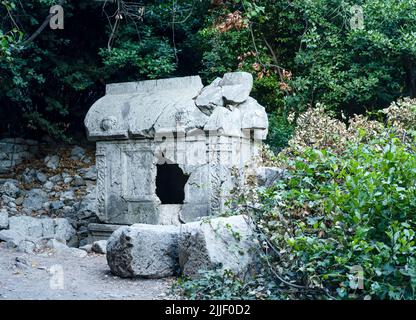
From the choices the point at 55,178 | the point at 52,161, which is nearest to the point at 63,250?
the point at 55,178

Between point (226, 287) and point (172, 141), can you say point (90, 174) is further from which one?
point (226, 287)

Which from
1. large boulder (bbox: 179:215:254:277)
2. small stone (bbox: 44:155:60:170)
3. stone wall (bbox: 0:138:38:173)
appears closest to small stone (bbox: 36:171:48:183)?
small stone (bbox: 44:155:60:170)

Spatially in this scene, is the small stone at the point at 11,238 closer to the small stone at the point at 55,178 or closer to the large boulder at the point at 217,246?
the large boulder at the point at 217,246

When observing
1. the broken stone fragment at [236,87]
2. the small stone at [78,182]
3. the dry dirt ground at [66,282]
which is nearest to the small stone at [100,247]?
the dry dirt ground at [66,282]

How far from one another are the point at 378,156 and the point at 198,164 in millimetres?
3355

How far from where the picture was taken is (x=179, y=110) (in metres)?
8.05

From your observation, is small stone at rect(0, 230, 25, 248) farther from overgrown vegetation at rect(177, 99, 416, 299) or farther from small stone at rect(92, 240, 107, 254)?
overgrown vegetation at rect(177, 99, 416, 299)

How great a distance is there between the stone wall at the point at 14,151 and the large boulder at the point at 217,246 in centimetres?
836

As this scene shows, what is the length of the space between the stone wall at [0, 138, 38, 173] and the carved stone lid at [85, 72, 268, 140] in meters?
4.38

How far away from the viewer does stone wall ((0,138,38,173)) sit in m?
12.4

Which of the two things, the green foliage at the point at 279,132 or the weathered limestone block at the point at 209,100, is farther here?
the green foliage at the point at 279,132

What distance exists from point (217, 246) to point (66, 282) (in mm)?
1690

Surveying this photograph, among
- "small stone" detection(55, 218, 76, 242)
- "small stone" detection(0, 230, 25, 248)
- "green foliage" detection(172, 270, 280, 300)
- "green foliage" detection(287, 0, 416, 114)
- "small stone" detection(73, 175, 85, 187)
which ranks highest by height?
"green foliage" detection(287, 0, 416, 114)

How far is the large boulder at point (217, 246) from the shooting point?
487 cm
